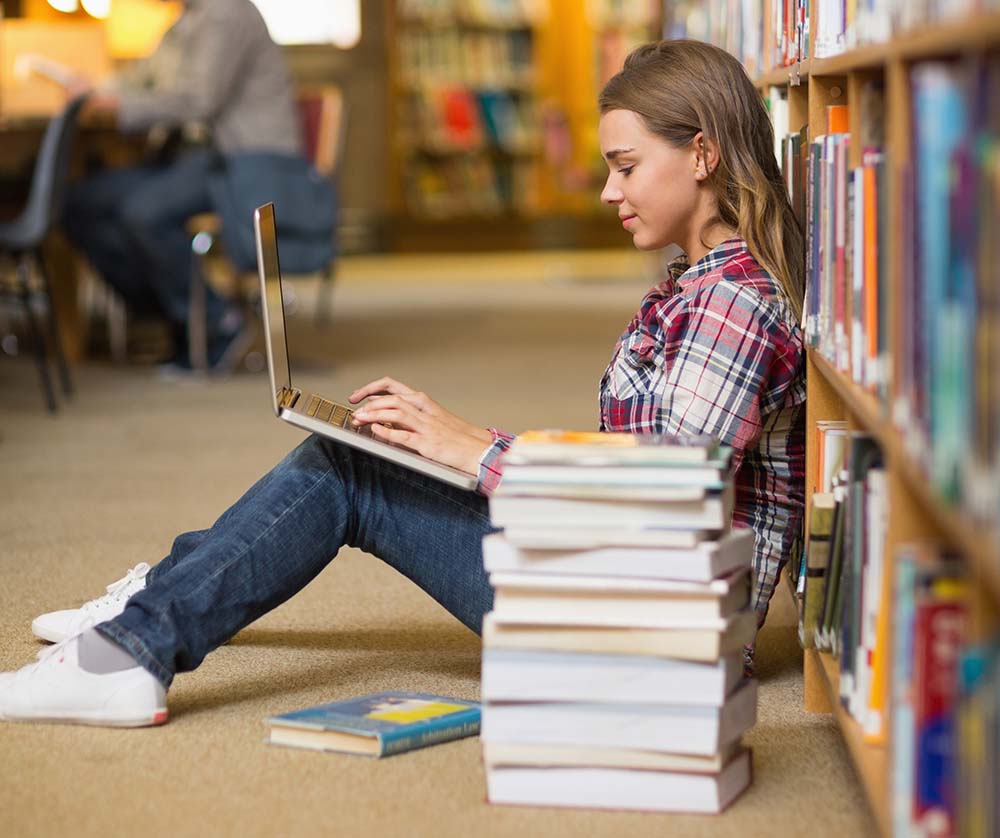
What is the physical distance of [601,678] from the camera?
1.38m

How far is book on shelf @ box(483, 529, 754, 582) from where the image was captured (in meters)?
1.34

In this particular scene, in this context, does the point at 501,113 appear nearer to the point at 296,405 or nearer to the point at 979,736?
the point at 296,405

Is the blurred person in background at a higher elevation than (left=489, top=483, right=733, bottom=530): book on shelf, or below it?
higher

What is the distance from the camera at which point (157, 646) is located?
1.59 meters

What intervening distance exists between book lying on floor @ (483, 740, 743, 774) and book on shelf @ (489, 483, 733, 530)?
0.72 ft

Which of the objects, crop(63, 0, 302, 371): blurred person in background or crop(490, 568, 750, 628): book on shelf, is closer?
crop(490, 568, 750, 628): book on shelf

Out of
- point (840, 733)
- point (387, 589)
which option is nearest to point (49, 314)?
point (387, 589)

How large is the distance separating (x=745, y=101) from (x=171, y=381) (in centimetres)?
311

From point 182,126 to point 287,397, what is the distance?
332cm

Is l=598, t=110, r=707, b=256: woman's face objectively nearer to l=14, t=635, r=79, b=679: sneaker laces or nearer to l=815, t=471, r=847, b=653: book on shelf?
l=815, t=471, r=847, b=653: book on shelf

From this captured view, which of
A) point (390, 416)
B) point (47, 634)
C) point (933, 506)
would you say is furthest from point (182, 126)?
point (933, 506)

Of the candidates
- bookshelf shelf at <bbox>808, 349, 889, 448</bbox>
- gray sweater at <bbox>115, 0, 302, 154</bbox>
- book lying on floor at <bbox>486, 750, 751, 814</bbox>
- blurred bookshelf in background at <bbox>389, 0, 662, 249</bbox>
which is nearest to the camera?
bookshelf shelf at <bbox>808, 349, 889, 448</bbox>

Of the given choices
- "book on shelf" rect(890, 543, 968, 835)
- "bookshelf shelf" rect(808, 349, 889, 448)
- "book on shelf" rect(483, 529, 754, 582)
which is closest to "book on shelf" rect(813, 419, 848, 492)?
"bookshelf shelf" rect(808, 349, 889, 448)

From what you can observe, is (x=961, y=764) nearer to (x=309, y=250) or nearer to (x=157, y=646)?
(x=157, y=646)
